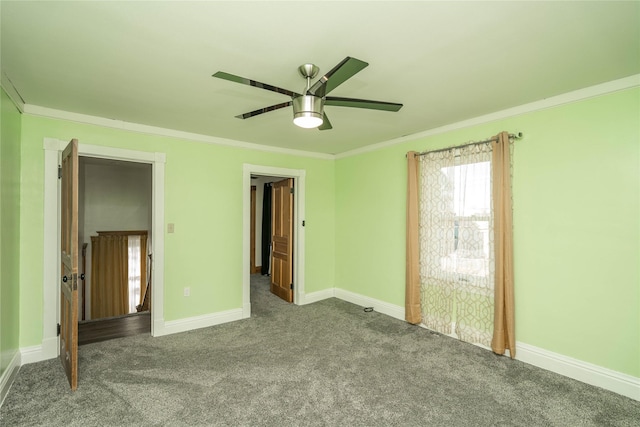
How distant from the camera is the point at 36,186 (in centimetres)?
280

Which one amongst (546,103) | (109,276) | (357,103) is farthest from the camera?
(109,276)

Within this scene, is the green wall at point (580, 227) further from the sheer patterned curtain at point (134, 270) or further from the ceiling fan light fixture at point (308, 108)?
the sheer patterned curtain at point (134, 270)

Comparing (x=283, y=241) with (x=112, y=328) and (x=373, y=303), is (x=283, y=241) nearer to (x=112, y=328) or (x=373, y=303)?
(x=373, y=303)

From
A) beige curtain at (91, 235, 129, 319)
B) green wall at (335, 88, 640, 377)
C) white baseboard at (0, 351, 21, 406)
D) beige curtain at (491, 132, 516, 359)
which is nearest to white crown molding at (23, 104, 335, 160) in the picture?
white baseboard at (0, 351, 21, 406)

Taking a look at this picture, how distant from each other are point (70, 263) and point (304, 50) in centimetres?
249

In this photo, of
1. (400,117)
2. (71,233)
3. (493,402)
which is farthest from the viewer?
(400,117)

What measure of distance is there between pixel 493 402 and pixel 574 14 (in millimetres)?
2524

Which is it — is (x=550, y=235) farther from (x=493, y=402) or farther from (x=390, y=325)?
(x=390, y=325)

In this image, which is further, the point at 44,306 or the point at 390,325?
the point at 390,325

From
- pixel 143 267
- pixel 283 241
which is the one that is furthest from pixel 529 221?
pixel 143 267

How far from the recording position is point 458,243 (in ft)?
10.6

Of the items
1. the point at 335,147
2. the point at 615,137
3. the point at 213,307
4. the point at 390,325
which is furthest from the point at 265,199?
the point at 615,137

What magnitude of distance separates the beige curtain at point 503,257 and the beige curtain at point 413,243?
907 millimetres

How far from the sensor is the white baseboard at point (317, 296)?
4.64 metres
